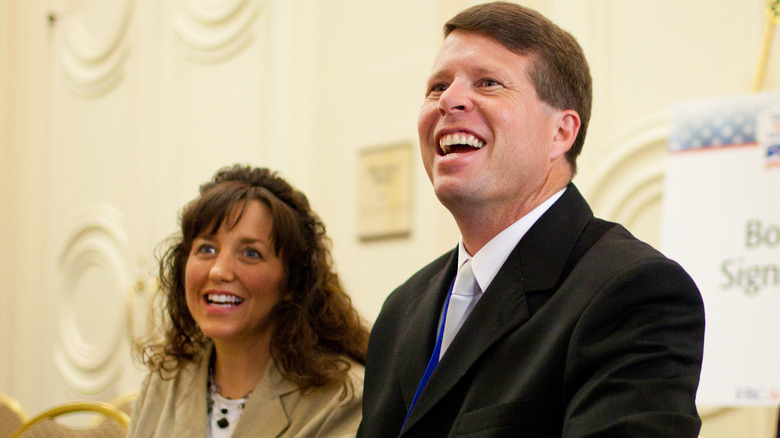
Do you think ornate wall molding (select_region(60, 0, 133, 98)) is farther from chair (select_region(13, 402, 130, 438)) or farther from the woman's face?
the woman's face

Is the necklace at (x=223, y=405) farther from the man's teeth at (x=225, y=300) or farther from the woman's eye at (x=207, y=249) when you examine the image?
the woman's eye at (x=207, y=249)

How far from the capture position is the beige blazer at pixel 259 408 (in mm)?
2588

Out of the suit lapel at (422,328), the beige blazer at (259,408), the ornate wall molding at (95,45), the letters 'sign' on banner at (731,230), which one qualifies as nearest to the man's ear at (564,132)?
the suit lapel at (422,328)

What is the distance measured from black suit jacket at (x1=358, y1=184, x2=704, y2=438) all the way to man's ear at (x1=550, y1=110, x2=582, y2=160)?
0.09 m

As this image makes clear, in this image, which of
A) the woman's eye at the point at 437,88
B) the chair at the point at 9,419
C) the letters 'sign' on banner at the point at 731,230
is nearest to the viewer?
the woman's eye at the point at 437,88

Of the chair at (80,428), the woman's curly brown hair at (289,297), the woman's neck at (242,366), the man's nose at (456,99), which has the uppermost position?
the man's nose at (456,99)

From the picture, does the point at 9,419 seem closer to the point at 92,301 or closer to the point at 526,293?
the point at 526,293

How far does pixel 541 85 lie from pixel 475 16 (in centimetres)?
20

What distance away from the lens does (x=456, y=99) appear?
1.89 m

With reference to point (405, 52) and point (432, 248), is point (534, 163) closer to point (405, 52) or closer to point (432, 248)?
point (432, 248)

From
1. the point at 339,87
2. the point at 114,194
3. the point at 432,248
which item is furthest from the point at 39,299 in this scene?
the point at 432,248

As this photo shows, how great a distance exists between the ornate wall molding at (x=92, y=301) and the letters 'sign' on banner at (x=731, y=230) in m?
4.17

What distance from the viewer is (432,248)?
4441 millimetres

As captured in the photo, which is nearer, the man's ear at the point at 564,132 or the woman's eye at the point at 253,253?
the man's ear at the point at 564,132
